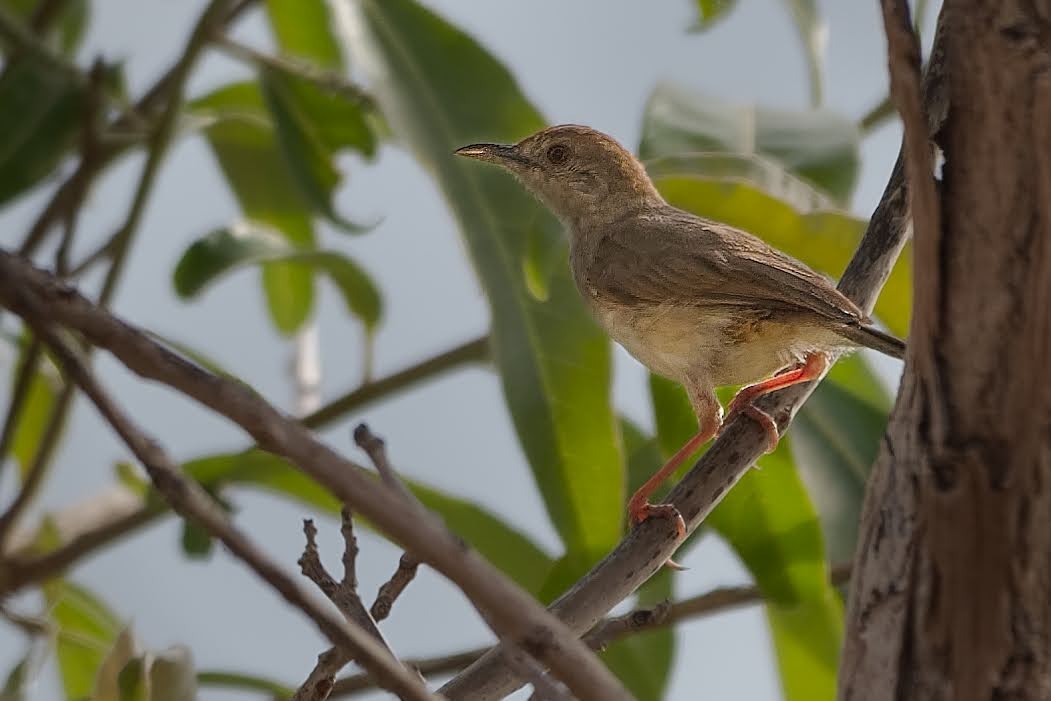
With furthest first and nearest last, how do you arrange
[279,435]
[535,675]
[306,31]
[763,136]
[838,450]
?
[306,31]
[763,136]
[838,450]
[535,675]
[279,435]

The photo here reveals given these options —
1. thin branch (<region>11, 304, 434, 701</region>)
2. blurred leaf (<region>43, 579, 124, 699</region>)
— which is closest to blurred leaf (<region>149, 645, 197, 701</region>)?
thin branch (<region>11, 304, 434, 701</region>)

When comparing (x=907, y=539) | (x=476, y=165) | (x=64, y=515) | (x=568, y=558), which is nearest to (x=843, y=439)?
(x=568, y=558)

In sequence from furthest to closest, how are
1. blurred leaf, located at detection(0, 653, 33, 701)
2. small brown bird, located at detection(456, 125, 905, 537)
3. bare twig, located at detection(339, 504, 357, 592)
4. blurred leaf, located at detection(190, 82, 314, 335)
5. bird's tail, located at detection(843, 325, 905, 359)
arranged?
blurred leaf, located at detection(190, 82, 314, 335) < small brown bird, located at detection(456, 125, 905, 537) < bird's tail, located at detection(843, 325, 905, 359) < blurred leaf, located at detection(0, 653, 33, 701) < bare twig, located at detection(339, 504, 357, 592)

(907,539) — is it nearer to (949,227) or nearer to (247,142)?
(949,227)

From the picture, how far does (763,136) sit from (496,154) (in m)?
0.74

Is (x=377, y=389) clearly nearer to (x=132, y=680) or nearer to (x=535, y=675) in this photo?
(x=132, y=680)

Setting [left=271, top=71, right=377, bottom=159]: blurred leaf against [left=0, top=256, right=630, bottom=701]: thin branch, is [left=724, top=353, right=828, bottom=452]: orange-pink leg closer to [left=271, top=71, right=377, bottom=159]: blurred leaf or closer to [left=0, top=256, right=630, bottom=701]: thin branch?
[left=271, top=71, right=377, bottom=159]: blurred leaf

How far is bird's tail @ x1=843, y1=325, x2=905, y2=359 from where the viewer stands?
3.01m

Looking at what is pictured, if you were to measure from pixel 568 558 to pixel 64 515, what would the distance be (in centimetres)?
256

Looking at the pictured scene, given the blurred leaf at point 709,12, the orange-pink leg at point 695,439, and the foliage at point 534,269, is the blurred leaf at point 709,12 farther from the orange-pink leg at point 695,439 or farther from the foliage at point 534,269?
the orange-pink leg at point 695,439

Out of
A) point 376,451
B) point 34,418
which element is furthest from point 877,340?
point 34,418

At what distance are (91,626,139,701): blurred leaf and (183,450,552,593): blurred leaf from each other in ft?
4.66

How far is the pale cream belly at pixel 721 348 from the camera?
3.40 metres

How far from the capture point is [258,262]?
3965 millimetres
